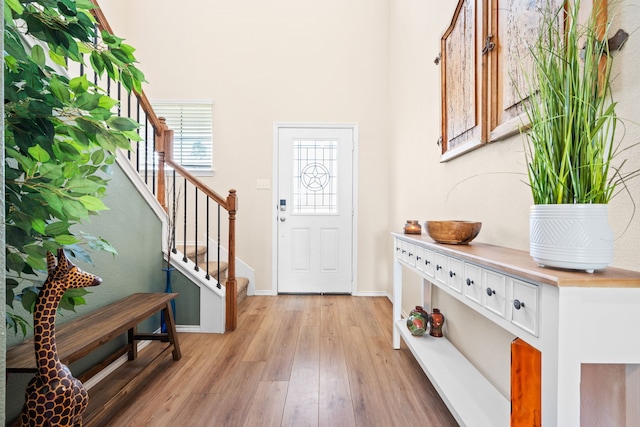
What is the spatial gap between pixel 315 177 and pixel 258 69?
1450 millimetres

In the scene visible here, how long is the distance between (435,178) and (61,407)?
86.6 inches

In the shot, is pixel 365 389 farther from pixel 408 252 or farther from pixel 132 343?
pixel 132 343

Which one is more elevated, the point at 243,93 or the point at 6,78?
the point at 243,93

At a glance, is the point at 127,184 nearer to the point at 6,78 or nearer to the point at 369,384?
the point at 6,78

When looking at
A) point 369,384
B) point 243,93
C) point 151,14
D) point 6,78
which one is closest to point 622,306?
point 369,384

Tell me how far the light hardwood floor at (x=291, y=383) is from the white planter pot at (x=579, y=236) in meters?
1.07

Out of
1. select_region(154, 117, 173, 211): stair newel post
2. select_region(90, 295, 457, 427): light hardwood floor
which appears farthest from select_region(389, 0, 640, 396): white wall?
select_region(154, 117, 173, 211): stair newel post

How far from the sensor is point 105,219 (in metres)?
1.80

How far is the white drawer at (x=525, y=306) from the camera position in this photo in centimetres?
75

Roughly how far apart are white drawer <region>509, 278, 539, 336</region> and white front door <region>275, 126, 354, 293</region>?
2892 millimetres

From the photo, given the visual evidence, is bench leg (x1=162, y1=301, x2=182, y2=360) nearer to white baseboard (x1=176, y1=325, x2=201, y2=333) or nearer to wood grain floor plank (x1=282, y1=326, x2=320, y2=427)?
white baseboard (x1=176, y1=325, x2=201, y2=333)

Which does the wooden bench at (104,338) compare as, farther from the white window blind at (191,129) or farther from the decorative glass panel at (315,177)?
the white window blind at (191,129)

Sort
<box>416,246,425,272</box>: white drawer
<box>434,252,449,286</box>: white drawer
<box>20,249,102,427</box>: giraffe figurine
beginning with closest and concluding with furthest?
<box>20,249,102,427</box>: giraffe figurine
<box>434,252,449,286</box>: white drawer
<box>416,246,425,272</box>: white drawer

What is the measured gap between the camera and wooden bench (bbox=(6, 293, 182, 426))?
1153 millimetres
